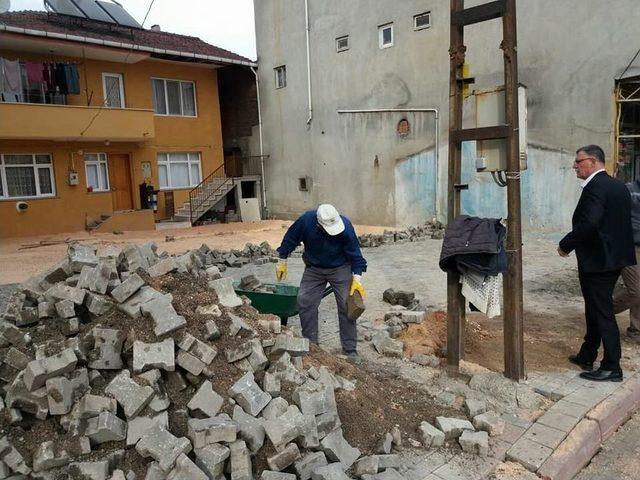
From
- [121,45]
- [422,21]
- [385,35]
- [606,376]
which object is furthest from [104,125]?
[606,376]

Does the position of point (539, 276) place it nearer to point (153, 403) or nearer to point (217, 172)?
point (153, 403)

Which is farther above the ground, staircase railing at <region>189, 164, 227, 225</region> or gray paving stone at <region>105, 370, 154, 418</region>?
staircase railing at <region>189, 164, 227, 225</region>

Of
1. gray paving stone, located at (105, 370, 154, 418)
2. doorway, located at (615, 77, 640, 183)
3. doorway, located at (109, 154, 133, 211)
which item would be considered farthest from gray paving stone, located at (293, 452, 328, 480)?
doorway, located at (109, 154, 133, 211)

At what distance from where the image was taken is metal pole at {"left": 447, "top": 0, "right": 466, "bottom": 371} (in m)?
4.57

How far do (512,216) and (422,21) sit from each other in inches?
541

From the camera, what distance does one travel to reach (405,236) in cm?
1459

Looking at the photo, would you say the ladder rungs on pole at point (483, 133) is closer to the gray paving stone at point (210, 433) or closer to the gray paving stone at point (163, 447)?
the gray paving stone at point (210, 433)

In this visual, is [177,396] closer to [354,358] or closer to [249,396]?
[249,396]

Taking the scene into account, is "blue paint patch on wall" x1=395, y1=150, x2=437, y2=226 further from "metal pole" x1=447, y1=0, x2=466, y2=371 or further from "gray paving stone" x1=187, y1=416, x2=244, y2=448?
"gray paving stone" x1=187, y1=416, x2=244, y2=448

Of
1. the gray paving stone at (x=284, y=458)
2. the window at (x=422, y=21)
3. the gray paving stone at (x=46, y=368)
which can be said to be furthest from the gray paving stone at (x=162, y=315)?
the window at (x=422, y=21)

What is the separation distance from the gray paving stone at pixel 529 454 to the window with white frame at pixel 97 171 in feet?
60.0

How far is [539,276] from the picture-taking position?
9055 millimetres

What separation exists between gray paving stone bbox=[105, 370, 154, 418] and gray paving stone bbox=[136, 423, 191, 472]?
20cm

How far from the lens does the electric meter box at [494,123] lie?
4395mm
